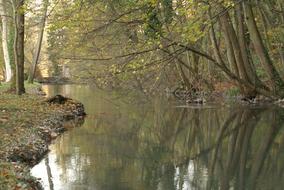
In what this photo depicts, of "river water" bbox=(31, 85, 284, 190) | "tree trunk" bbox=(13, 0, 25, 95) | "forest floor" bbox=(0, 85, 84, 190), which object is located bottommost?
"river water" bbox=(31, 85, 284, 190)

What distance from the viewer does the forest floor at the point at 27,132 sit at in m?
8.45

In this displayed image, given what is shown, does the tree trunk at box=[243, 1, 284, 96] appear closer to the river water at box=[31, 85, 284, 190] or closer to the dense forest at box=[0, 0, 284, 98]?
the dense forest at box=[0, 0, 284, 98]

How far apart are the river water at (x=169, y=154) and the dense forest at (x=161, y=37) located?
3021 mm

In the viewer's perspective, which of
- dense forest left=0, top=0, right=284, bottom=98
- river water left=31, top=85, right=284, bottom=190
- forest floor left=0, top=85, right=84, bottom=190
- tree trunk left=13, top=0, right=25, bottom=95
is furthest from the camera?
tree trunk left=13, top=0, right=25, bottom=95

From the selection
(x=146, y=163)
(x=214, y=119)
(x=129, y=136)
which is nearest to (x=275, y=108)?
(x=214, y=119)

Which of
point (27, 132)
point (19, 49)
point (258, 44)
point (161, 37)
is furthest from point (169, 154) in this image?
point (19, 49)

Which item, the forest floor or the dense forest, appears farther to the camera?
the dense forest

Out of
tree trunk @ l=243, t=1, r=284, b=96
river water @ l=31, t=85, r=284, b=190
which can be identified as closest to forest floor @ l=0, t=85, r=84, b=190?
river water @ l=31, t=85, r=284, b=190

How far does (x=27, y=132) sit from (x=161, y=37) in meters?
8.09

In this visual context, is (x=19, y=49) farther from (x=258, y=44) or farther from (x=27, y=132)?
(x=27, y=132)

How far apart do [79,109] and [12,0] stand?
7190mm

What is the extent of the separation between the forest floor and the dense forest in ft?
7.98

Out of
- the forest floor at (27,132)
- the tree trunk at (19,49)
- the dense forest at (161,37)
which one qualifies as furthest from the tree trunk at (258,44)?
the tree trunk at (19,49)

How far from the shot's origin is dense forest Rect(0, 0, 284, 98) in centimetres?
1795
